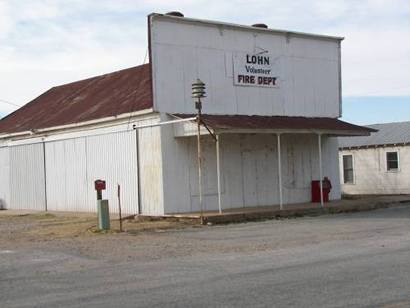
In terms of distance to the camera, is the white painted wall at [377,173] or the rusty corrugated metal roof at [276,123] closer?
the rusty corrugated metal roof at [276,123]

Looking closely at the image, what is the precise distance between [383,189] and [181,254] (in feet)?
72.2

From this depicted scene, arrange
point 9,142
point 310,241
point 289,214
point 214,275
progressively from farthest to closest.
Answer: point 9,142
point 289,214
point 310,241
point 214,275

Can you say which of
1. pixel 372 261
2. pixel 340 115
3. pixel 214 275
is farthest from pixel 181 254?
pixel 340 115

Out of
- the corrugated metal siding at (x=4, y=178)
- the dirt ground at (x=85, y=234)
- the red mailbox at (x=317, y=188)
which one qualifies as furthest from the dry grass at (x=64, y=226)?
the red mailbox at (x=317, y=188)

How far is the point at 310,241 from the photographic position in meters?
14.8

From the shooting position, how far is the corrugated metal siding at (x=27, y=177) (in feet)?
90.7

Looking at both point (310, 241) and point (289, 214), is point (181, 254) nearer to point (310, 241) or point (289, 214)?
point (310, 241)

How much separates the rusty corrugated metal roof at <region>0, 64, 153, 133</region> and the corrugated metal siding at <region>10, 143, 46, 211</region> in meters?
0.97

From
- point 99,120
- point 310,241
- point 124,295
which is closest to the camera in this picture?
point 124,295

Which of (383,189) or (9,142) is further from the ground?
(9,142)

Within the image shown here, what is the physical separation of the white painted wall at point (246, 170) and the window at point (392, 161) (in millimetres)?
6676

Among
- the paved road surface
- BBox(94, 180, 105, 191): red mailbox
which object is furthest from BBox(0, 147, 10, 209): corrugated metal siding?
the paved road surface

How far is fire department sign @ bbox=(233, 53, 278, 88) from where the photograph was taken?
79.6 feet

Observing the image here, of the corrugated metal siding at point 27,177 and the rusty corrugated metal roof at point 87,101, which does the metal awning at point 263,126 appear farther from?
the corrugated metal siding at point 27,177
